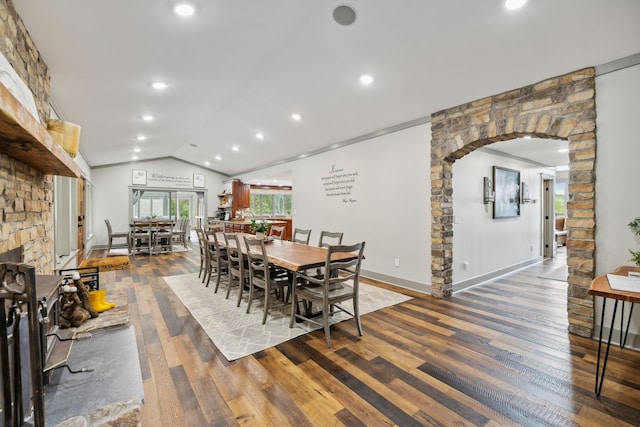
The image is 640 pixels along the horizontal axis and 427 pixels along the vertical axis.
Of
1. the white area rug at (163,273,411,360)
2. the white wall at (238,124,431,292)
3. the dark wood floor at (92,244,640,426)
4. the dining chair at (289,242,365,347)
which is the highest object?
the white wall at (238,124,431,292)

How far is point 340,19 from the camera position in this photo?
262cm

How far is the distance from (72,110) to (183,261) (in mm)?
3741

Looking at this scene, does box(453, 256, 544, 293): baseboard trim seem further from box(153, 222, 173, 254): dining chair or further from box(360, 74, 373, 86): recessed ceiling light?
box(153, 222, 173, 254): dining chair

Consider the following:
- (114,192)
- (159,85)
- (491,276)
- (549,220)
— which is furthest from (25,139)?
(114,192)

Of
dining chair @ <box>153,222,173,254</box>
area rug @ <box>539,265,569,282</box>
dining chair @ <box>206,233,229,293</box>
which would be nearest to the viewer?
dining chair @ <box>206,233,229,293</box>

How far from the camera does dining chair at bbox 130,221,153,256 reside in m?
7.42

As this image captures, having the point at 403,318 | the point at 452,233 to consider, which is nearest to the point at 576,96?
the point at 452,233

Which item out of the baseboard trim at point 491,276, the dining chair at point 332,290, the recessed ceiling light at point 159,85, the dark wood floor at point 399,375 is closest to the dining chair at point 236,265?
the dark wood floor at point 399,375

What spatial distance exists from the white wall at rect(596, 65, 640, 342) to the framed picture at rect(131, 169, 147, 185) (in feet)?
36.2

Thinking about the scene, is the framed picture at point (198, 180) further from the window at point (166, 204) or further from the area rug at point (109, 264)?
the area rug at point (109, 264)

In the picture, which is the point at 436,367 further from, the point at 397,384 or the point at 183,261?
the point at 183,261

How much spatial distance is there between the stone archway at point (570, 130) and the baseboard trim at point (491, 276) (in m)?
1.46

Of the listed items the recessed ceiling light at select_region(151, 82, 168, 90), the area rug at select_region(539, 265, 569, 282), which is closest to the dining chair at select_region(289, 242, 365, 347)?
the recessed ceiling light at select_region(151, 82, 168, 90)

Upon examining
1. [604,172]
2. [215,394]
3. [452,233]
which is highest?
[604,172]
